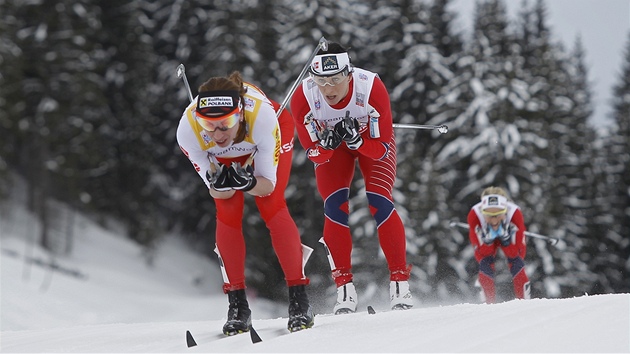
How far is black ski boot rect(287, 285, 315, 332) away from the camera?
17.9 feet

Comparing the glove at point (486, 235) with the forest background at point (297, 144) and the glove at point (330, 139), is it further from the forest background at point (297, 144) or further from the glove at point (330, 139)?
the forest background at point (297, 144)

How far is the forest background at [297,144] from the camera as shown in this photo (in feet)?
96.3

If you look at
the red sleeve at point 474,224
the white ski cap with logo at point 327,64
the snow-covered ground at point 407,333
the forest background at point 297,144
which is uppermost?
the forest background at point 297,144

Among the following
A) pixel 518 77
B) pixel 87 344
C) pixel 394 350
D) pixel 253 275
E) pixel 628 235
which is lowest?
pixel 394 350

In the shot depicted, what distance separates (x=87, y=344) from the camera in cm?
583

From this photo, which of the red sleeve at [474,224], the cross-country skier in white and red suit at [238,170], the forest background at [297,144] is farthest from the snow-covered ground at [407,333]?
the forest background at [297,144]

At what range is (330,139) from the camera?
20.7 ft

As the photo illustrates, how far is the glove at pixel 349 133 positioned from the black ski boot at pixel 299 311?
1.16 metres

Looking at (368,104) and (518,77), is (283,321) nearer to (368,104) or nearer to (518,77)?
(368,104)

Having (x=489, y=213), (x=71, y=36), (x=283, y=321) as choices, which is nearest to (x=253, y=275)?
(x=71, y=36)

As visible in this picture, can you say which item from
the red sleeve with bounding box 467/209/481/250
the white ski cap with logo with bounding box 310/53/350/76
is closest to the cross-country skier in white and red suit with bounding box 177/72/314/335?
the white ski cap with logo with bounding box 310/53/350/76

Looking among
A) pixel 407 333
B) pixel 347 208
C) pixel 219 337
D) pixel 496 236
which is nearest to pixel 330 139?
pixel 347 208

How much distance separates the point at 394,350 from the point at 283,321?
236 cm

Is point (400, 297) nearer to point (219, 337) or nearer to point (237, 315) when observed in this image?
point (237, 315)
